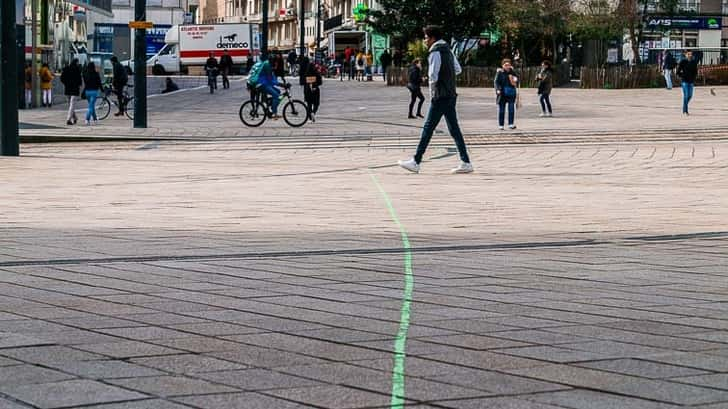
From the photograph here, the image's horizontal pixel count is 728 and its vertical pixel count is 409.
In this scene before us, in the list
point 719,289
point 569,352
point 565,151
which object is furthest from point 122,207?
point 565,151

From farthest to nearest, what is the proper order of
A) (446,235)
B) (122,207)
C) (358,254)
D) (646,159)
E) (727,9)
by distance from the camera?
(727,9) → (646,159) → (122,207) → (446,235) → (358,254)

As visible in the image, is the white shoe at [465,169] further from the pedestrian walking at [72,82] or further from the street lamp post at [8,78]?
the pedestrian walking at [72,82]

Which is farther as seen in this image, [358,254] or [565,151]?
[565,151]

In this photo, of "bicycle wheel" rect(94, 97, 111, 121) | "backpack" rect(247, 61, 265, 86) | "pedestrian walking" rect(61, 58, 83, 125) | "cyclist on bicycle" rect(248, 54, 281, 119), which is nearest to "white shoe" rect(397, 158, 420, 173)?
"cyclist on bicycle" rect(248, 54, 281, 119)

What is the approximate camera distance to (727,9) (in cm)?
7488

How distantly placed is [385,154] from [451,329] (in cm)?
1441

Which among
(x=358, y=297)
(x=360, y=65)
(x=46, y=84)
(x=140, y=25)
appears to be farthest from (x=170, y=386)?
(x=360, y=65)

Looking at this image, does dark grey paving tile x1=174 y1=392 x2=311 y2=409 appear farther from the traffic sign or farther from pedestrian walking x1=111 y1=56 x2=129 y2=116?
pedestrian walking x1=111 y1=56 x2=129 y2=116

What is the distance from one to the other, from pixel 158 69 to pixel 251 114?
166 feet

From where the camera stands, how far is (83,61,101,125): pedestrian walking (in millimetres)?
29797

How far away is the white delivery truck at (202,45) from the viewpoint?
7719 cm

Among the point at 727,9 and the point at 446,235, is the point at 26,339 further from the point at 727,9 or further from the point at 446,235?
the point at 727,9

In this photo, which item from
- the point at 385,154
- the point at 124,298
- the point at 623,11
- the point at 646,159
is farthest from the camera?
the point at 623,11

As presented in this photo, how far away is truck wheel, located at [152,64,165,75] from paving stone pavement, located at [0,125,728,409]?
212 ft
